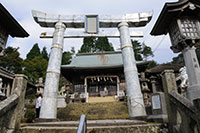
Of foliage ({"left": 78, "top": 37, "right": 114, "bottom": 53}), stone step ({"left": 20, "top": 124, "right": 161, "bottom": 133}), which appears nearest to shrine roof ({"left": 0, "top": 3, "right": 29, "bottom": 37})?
stone step ({"left": 20, "top": 124, "right": 161, "bottom": 133})

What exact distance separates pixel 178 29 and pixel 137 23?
2482 millimetres

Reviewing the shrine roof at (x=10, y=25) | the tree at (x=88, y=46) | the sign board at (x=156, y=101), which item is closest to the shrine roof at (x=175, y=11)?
the sign board at (x=156, y=101)

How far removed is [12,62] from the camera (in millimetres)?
25734

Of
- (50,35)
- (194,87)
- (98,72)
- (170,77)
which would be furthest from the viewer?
(98,72)

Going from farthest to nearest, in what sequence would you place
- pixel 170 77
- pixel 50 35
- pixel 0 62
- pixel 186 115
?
pixel 0 62
pixel 50 35
pixel 170 77
pixel 186 115

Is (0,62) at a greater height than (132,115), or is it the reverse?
(0,62)

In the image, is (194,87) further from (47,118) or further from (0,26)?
(0,26)

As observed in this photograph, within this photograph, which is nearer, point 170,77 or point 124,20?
point 170,77

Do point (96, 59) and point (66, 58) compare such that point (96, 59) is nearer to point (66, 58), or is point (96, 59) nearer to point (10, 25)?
point (10, 25)

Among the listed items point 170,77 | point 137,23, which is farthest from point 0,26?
point 170,77

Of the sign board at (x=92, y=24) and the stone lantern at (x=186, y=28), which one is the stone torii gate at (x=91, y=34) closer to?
the sign board at (x=92, y=24)

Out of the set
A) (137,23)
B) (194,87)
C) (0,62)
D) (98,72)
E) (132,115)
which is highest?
(0,62)

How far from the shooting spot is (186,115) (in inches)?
124

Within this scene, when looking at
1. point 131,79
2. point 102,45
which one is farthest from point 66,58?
point 131,79
